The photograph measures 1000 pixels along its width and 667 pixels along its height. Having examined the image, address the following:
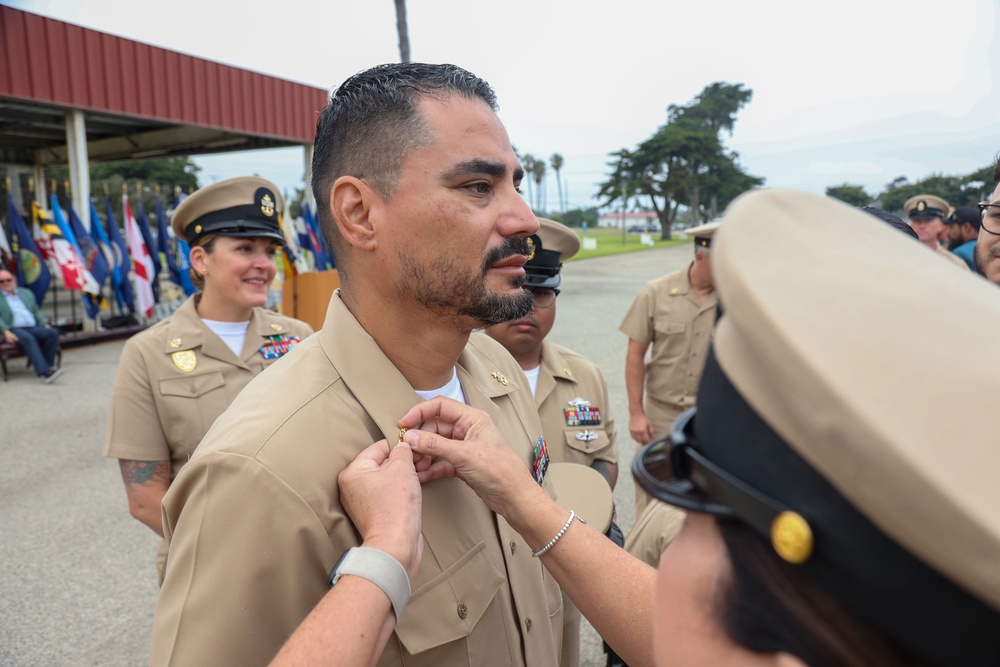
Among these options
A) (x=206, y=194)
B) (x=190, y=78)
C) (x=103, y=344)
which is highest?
(x=190, y=78)

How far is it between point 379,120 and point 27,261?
12616 millimetres

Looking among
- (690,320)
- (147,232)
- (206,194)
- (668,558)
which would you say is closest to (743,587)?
(668,558)

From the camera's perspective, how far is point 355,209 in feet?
5.44

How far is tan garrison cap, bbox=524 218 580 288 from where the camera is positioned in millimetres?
3471

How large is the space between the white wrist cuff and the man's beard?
0.63 meters

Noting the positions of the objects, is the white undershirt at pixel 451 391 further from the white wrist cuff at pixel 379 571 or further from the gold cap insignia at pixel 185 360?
the gold cap insignia at pixel 185 360

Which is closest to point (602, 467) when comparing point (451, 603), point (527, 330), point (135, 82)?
point (527, 330)

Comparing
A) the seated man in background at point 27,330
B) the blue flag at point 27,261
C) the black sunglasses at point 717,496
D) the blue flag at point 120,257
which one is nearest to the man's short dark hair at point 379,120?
the black sunglasses at point 717,496

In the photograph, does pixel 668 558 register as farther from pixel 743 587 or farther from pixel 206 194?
pixel 206 194

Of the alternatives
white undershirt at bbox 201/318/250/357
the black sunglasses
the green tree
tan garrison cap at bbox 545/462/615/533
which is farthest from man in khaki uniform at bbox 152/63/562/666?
the green tree

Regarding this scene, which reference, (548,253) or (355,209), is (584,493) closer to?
(355,209)

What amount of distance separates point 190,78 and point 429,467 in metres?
15.9

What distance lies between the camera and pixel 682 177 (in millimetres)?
57812

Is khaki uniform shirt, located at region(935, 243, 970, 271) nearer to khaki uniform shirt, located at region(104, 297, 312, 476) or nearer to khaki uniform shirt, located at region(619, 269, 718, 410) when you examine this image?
khaki uniform shirt, located at region(619, 269, 718, 410)
